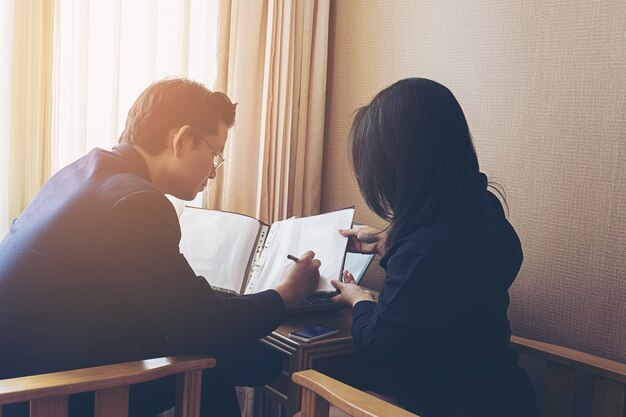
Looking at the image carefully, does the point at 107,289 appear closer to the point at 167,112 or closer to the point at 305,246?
the point at 167,112

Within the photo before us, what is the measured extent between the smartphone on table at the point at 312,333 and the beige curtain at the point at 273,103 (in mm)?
899

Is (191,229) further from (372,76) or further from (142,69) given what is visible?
(372,76)

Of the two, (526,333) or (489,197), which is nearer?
(489,197)

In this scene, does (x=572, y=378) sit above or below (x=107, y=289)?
below

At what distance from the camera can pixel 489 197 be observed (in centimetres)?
144

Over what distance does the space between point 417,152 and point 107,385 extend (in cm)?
79

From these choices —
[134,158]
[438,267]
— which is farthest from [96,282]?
[438,267]

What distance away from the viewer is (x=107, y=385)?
49.1 inches

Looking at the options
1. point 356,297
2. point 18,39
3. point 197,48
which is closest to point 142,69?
point 197,48

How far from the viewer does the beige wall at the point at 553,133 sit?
1.68 meters

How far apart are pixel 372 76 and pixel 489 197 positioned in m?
1.14

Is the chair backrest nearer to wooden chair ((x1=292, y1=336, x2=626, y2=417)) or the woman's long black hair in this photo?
wooden chair ((x1=292, y1=336, x2=626, y2=417))

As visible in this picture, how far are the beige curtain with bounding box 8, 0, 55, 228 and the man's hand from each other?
0.96 meters

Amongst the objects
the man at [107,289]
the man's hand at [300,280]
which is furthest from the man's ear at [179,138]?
the man's hand at [300,280]
